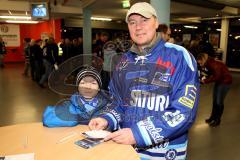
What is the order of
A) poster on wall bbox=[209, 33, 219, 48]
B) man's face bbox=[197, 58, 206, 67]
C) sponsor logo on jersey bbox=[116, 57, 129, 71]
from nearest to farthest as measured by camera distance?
sponsor logo on jersey bbox=[116, 57, 129, 71] < man's face bbox=[197, 58, 206, 67] < poster on wall bbox=[209, 33, 219, 48]

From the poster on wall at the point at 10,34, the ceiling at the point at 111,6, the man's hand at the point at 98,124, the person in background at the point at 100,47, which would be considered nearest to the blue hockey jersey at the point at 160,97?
the man's hand at the point at 98,124

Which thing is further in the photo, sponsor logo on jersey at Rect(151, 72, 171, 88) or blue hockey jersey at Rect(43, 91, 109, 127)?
blue hockey jersey at Rect(43, 91, 109, 127)

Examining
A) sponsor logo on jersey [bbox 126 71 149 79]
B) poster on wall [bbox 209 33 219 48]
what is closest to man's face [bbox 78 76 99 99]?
sponsor logo on jersey [bbox 126 71 149 79]

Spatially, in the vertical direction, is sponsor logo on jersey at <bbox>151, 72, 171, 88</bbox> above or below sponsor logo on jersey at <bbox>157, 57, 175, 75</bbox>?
below

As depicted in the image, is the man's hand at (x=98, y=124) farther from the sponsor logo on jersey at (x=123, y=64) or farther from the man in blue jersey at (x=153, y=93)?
the sponsor logo on jersey at (x=123, y=64)

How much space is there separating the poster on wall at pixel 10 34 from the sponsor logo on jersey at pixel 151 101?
16.7 m

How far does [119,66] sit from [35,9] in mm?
8166

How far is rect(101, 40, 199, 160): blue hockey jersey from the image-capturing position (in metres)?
1.24

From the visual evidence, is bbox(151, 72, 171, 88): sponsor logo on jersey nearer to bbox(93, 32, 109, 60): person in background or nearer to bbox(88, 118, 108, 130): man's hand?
bbox(88, 118, 108, 130): man's hand

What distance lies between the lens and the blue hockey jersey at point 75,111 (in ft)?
4.99

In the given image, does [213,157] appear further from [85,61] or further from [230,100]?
[230,100]

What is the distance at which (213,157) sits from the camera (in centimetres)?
316

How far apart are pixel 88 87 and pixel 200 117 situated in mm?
3756

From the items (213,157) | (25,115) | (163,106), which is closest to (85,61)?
(163,106)
